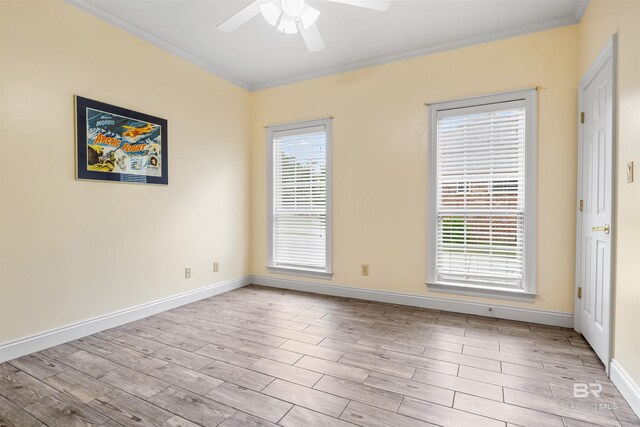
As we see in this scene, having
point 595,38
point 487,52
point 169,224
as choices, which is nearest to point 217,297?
point 169,224

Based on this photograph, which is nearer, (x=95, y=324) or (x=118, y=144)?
(x=95, y=324)

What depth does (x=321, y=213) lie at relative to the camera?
13.9 ft

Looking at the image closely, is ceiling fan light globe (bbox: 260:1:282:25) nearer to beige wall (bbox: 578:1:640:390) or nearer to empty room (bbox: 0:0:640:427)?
empty room (bbox: 0:0:640:427)

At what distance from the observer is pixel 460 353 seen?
248 cm

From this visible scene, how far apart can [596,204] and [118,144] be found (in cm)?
409

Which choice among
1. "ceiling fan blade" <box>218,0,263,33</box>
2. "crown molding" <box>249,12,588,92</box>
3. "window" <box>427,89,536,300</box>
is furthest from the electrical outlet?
"ceiling fan blade" <box>218,0,263,33</box>

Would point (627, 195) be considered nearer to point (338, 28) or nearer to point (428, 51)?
point (428, 51)

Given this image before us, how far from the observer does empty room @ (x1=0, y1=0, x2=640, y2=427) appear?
1.96m

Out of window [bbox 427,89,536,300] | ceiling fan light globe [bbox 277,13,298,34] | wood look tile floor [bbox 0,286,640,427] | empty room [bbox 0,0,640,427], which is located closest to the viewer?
wood look tile floor [bbox 0,286,640,427]

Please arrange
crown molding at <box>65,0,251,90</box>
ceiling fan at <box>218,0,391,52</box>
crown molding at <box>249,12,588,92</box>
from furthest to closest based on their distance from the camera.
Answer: crown molding at <box>249,12,588,92</box> → crown molding at <box>65,0,251,90</box> → ceiling fan at <box>218,0,391,52</box>

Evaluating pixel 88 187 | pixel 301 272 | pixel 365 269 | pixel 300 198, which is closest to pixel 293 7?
pixel 88 187

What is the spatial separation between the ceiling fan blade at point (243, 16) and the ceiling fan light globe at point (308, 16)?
11.7 inches

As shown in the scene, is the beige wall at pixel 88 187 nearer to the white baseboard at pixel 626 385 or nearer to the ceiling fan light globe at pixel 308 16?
the ceiling fan light globe at pixel 308 16

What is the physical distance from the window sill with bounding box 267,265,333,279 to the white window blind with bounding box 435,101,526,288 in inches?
54.0
